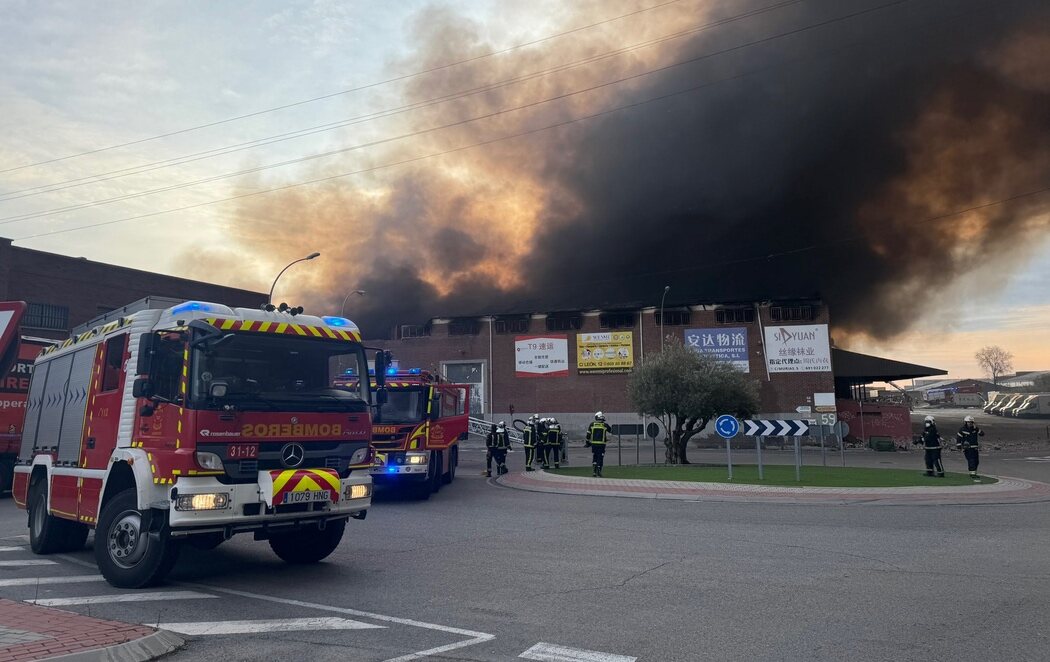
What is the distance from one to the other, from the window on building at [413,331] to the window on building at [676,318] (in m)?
17.3

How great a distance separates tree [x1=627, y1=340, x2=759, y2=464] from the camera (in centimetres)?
2300

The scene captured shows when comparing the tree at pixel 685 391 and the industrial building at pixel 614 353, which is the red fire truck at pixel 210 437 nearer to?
the tree at pixel 685 391

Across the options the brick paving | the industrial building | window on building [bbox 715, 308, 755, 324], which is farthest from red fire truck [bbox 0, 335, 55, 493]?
window on building [bbox 715, 308, 755, 324]

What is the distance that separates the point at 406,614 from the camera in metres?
5.38

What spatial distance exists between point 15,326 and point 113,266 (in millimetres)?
33062

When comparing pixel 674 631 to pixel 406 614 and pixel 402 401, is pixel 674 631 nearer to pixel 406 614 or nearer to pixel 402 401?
pixel 406 614

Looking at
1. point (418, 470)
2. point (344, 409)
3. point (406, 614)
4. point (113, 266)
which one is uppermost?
point (113, 266)

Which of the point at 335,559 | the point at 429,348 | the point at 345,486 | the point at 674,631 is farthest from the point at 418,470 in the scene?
the point at 429,348

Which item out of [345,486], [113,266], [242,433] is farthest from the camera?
[113,266]

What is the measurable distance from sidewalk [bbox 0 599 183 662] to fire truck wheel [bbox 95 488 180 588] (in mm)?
1102

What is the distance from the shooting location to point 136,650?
418cm

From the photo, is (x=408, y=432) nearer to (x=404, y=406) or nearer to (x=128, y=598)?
(x=404, y=406)

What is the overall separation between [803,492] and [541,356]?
114ft

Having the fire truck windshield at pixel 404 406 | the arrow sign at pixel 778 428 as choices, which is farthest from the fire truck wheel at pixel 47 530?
the arrow sign at pixel 778 428
